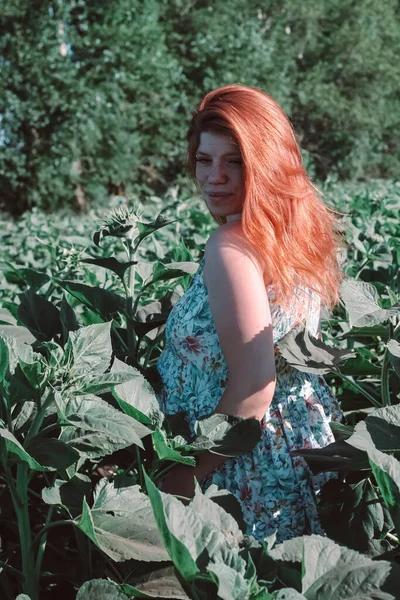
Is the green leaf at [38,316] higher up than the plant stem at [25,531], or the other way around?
the green leaf at [38,316]

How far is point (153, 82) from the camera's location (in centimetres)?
2283

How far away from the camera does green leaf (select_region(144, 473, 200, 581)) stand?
93 centimetres

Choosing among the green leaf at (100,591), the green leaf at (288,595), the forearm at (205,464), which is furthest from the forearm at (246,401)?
the green leaf at (288,595)

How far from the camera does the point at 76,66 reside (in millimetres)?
20234

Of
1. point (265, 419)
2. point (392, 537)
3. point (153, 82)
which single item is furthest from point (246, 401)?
point (153, 82)

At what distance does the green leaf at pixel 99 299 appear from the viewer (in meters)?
1.80

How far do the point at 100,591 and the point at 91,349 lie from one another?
17.0 inches

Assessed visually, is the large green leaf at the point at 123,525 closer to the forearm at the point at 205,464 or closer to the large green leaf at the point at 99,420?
the large green leaf at the point at 99,420

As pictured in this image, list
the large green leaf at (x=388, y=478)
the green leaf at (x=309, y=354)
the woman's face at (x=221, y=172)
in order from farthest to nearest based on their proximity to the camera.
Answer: the woman's face at (x=221, y=172)
the green leaf at (x=309, y=354)
the large green leaf at (x=388, y=478)

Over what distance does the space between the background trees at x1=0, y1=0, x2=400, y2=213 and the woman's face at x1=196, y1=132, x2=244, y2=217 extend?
18901 mm

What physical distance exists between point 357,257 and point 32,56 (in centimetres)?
1800

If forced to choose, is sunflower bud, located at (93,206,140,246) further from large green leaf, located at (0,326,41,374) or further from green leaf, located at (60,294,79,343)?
large green leaf, located at (0,326,41,374)

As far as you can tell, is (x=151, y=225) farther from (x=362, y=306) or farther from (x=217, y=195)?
(x=362, y=306)

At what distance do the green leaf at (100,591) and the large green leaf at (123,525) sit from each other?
93 millimetres
